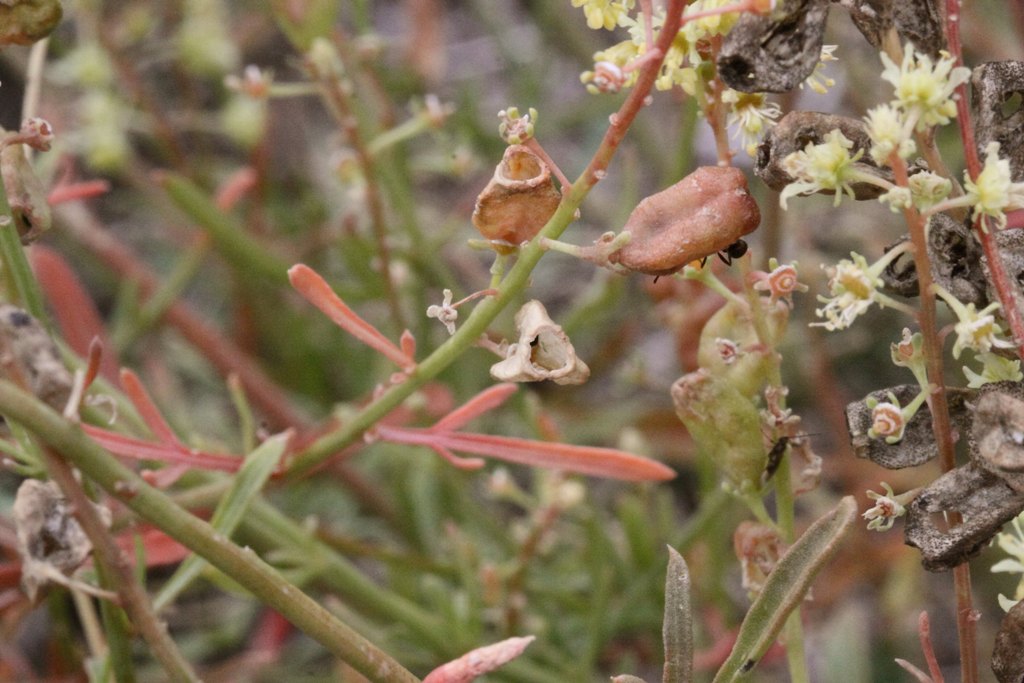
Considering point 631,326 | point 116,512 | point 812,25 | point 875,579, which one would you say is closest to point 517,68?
point 631,326

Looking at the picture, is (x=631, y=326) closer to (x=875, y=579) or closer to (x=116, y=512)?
(x=875, y=579)

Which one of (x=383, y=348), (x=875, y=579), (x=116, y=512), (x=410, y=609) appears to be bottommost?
(x=875, y=579)

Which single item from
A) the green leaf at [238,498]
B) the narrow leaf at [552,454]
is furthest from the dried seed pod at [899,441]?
the green leaf at [238,498]

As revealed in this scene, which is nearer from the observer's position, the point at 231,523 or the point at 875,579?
the point at 231,523

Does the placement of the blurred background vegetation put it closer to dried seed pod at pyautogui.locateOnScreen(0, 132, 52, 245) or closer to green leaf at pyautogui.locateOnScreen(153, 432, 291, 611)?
green leaf at pyautogui.locateOnScreen(153, 432, 291, 611)

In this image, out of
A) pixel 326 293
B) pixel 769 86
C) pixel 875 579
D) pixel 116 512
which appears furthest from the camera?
pixel 875 579

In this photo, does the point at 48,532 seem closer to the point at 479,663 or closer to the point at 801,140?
the point at 479,663

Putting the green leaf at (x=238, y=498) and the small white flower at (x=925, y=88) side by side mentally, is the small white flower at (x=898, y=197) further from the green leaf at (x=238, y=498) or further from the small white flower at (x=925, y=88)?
the green leaf at (x=238, y=498)

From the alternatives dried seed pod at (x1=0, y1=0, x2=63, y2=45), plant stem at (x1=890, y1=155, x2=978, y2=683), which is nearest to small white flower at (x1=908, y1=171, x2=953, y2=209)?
plant stem at (x1=890, y1=155, x2=978, y2=683)
